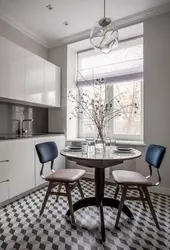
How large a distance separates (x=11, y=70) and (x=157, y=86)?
2.26m

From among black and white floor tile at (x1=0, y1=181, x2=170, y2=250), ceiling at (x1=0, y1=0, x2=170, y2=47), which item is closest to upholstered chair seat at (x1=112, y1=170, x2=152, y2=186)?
black and white floor tile at (x1=0, y1=181, x2=170, y2=250)

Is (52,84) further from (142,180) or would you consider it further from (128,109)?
(142,180)

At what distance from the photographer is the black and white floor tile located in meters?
1.48

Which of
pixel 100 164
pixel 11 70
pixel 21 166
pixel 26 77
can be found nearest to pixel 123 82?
pixel 26 77

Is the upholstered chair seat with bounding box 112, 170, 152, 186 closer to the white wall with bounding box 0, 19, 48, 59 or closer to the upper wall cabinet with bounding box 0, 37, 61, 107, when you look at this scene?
the upper wall cabinet with bounding box 0, 37, 61, 107

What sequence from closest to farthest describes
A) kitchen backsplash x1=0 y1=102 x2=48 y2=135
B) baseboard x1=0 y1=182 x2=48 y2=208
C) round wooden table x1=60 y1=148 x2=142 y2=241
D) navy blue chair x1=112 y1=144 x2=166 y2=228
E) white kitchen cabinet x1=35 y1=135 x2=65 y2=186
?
1. round wooden table x1=60 y1=148 x2=142 y2=241
2. navy blue chair x1=112 y1=144 x2=166 y2=228
3. baseboard x1=0 y1=182 x2=48 y2=208
4. white kitchen cabinet x1=35 y1=135 x2=65 y2=186
5. kitchen backsplash x1=0 y1=102 x2=48 y2=135

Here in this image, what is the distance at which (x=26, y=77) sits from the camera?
2754 mm

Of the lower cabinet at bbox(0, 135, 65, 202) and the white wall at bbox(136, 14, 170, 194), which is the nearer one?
the lower cabinet at bbox(0, 135, 65, 202)

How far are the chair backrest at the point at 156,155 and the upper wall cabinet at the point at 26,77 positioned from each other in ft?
6.71

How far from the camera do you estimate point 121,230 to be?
5.54ft

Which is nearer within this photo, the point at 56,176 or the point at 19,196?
the point at 56,176

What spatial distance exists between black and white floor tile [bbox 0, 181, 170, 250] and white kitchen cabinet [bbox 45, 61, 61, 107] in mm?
1899

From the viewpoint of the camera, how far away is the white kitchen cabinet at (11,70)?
7.74ft

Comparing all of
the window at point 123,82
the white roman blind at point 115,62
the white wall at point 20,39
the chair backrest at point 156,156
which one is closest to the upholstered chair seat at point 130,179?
the chair backrest at point 156,156
